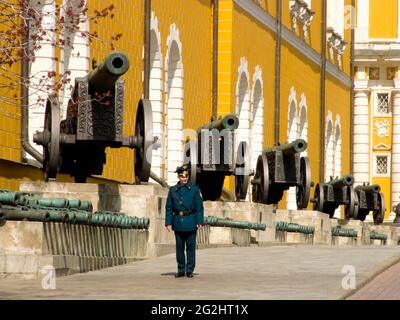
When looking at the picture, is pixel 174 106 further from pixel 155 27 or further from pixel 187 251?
pixel 187 251

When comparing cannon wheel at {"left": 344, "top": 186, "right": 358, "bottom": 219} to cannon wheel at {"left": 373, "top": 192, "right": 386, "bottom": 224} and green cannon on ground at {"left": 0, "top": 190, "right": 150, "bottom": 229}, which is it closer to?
cannon wheel at {"left": 373, "top": 192, "right": 386, "bottom": 224}

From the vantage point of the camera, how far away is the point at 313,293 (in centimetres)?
1565

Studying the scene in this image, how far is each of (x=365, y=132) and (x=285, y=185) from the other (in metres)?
39.0

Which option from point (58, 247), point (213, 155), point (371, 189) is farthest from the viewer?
point (371, 189)

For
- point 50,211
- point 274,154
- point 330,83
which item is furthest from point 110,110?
point 330,83

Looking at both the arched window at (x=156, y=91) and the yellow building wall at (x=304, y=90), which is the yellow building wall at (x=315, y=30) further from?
the arched window at (x=156, y=91)

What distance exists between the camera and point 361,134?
73938mm

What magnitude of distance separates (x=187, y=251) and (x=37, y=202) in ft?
5.91

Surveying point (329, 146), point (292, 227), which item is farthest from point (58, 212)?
point (329, 146)

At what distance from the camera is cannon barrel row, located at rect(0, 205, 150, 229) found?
664 inches

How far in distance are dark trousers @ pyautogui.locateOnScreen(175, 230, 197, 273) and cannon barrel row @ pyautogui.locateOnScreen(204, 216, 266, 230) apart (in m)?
7.82

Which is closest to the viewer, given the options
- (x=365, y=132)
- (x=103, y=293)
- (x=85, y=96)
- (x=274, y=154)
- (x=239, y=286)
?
(x=103, y=293)
